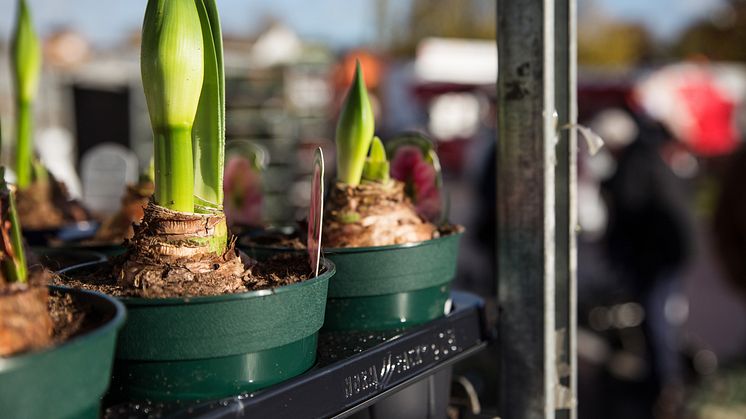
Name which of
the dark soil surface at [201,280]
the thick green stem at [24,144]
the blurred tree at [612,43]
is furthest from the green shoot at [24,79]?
the blurred tree at [612,43]

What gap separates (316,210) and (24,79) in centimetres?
100

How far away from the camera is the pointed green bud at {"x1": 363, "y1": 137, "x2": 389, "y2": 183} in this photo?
1.06 m

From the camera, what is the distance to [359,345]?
35.2 inches

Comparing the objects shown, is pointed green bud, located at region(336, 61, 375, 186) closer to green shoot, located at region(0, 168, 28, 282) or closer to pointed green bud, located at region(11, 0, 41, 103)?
green shoot, located at region(0, 168, 28, 282)

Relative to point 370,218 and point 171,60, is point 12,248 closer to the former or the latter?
point 171,60

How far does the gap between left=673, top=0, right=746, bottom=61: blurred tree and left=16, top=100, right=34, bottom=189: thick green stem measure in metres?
16.4

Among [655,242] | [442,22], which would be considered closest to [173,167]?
[655,242]

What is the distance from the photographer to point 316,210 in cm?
82

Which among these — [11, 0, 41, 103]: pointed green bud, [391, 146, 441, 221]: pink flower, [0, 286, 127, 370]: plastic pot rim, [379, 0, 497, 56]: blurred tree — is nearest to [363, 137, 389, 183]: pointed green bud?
[391, 146, 441, 221]: pink flower

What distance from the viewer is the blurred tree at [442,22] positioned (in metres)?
21.5

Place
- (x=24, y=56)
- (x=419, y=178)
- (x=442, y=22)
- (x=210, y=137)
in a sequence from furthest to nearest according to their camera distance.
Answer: (x=442, y=22), (x=24, y=56), (x=419, y=178), (x=210, y=137)

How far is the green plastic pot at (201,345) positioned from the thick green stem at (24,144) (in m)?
1.00

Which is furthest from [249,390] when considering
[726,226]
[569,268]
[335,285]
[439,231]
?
[726,226]

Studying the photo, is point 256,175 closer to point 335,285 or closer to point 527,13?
point 335,285
